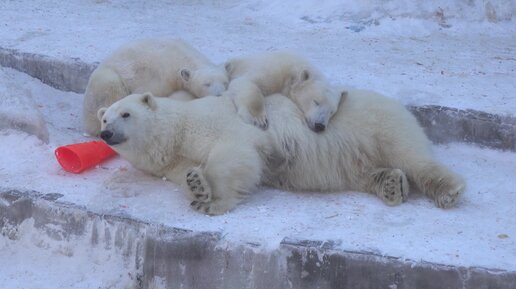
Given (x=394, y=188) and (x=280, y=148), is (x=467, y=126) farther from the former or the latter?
(x=280, y=148)

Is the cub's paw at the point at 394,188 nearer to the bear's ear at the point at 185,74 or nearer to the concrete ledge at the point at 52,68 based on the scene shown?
the bear's ear at the point at 185,74

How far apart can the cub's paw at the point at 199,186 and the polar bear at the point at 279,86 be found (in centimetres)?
51

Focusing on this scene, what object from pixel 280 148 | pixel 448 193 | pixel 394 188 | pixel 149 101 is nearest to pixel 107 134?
pixel 149 101

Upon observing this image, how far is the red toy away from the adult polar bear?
0.70 feet

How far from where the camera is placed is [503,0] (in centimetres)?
657

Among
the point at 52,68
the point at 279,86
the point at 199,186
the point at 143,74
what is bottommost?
the point at 52,68

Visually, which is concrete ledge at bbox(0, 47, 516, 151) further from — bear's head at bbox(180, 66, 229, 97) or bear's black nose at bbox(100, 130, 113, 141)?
bear's black nose at bbox(100, 130, 113, 141)

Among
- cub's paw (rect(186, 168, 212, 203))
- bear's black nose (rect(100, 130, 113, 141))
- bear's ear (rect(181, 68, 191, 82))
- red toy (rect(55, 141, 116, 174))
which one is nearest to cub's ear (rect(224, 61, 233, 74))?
bear's ear (rect(181, 68, 191, 82))

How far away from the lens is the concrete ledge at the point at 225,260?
3.14m

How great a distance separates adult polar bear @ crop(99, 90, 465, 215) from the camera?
3.80 meters

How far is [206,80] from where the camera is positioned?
14.6 ft

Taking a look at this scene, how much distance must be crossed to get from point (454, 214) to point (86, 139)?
2.17 m

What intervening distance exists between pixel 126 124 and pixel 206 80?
731 millimetres

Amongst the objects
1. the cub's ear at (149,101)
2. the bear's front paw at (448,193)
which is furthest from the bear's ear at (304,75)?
the bear's front paw at (448,193)
